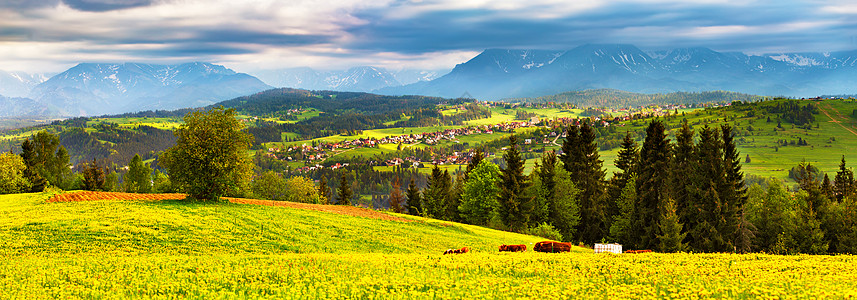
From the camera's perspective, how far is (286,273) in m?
16.9

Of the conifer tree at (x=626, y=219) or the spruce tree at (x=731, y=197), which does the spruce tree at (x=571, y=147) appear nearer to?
the conifer tree at (x=626, y=219)

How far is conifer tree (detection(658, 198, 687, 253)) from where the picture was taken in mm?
49156

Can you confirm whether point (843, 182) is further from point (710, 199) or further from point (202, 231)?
point (202, 231)

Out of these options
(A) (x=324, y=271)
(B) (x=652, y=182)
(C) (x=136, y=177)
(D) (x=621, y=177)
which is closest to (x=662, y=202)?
(B) (x=652, y=182)

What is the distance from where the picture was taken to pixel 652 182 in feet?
180

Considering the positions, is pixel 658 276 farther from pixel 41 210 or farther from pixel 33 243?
pixel 41 210

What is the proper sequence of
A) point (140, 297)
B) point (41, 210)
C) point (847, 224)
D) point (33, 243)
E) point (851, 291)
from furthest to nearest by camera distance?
point (847, 224), point (41, 210), point (33, 243), point (140, 297), point (851, 291)

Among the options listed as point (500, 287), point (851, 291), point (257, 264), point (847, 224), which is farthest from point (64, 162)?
point (847, 224)

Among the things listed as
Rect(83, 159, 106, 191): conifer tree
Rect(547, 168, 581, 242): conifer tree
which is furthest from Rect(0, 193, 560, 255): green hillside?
Rect(83, 159, 106, 191): conifer tree

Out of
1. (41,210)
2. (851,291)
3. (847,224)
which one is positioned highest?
(851,291)

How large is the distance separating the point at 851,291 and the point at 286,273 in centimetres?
1749

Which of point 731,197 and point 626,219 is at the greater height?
point 731,197

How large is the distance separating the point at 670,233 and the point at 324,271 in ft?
148

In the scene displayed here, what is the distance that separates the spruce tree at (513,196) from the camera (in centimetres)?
6550
